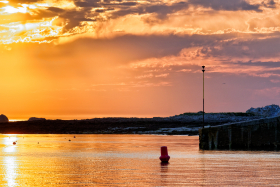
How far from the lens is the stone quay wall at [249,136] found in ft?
139

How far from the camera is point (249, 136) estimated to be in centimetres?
4262

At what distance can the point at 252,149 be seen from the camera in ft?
138

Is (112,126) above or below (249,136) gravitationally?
above

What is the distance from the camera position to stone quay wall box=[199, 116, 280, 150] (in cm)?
4225

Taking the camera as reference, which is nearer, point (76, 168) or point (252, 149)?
point (76, 168)

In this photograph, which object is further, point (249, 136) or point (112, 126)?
point (112, 126)

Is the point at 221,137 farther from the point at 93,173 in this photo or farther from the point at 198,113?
the point at 198,113

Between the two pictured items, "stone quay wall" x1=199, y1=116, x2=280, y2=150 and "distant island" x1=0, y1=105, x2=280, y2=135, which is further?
"distant island" x1=0, y1=105, x2=280, y2=135

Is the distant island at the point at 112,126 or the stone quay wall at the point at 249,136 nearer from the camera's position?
the stone quay wall at the point at 249,136

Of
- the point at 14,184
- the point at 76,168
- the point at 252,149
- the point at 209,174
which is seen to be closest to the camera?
the point at 14,184

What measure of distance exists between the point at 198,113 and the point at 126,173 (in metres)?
162

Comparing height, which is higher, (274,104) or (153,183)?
(274,104)

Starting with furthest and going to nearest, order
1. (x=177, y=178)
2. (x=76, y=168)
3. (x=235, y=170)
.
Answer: (x=76, y=168), (x=235, y=170), (x=177, y=178)

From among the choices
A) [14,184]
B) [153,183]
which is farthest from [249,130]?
[14,184]
